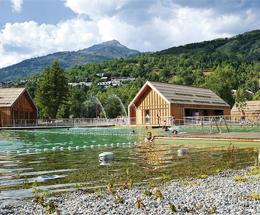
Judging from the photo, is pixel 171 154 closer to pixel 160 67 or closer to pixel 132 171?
pixel 132 171

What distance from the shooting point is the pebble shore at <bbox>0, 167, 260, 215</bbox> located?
7215mm

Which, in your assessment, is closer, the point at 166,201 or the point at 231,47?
the point at 166,201

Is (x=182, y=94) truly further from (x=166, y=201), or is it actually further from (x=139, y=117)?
(x=166, y=201)

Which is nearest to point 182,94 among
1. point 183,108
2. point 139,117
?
point 183,108

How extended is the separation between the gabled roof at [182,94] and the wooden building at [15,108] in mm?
15956

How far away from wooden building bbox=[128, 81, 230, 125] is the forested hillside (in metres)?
14.2

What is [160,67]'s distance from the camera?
13000cm

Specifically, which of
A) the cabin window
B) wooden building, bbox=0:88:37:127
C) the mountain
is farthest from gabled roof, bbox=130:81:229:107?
the mountain

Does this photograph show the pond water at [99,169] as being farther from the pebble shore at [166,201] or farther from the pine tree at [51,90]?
the pine tree at [51,90]

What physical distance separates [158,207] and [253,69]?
11152 cm

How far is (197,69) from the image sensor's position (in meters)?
118

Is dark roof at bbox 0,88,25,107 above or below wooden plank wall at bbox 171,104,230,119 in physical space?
above

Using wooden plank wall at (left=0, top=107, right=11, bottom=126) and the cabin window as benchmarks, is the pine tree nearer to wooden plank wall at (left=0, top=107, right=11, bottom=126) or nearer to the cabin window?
wooden plank wall at (left=0, top=107, right=11, bottom=126)

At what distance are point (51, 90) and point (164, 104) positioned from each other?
20283 millimetres
